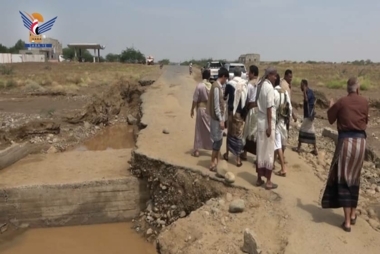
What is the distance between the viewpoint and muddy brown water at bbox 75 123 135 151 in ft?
39.5

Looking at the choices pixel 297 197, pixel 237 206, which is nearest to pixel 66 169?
pixel 237 206

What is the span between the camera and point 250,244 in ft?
13.5

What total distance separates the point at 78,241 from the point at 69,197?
804 millimetres

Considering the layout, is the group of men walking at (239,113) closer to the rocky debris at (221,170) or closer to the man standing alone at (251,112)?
the man standing alone at (251,112)

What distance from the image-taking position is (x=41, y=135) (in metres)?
11.9

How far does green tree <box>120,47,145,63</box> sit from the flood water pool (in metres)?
76.5

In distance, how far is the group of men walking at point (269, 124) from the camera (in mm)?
4359

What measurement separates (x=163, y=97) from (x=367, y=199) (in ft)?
34.2

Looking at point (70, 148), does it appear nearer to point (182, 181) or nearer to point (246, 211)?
point (182, 181)

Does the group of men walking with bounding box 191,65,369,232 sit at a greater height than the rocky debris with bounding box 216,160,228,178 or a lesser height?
greater

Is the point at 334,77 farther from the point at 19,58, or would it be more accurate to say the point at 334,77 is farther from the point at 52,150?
the point at 19,58

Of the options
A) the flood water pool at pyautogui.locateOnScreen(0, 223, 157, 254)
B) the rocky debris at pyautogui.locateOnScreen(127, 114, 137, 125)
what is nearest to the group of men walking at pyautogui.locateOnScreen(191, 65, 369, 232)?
the flood water pool at pyautogui.locateOnScreen(0, 223, 157, 254)

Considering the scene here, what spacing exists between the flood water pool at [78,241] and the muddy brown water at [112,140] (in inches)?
195

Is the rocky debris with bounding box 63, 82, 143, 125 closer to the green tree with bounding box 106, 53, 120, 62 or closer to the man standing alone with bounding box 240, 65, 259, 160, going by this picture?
the man standing alone with bounding box 240, 65, 259, 160
